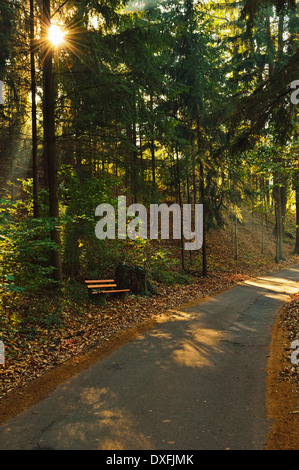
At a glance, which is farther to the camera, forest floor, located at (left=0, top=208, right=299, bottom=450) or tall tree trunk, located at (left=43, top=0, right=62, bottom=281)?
tall tree trunk, located at (left=43, top=0, right=62, bottom=281)

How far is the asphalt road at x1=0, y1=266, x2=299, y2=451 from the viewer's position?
4.12 meters

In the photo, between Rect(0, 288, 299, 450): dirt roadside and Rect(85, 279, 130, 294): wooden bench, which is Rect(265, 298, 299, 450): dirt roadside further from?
Rect(85, 279, 130, 294): wooden bench

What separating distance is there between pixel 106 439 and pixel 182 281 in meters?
13.2

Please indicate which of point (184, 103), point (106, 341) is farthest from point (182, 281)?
point (184, 103)

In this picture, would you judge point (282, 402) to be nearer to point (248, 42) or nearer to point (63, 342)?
point (63, 342)

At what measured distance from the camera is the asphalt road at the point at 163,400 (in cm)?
412

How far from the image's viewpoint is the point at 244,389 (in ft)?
18.5

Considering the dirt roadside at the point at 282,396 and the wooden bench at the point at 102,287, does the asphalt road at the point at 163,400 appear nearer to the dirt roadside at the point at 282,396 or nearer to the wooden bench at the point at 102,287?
the dirt roadside at the point at 282,396

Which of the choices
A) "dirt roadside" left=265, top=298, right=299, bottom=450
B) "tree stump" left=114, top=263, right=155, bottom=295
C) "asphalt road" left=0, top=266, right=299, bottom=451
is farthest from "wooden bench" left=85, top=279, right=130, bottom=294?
"dirt roadside" left=265, top=298, right=299, bottom=450

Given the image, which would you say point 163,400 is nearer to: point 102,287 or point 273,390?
point 273,390

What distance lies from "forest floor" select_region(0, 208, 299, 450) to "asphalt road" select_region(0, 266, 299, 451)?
0.84 feet

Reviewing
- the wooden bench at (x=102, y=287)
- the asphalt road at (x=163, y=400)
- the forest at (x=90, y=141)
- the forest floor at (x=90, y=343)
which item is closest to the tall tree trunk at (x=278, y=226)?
the forest at (x=90, y=141)

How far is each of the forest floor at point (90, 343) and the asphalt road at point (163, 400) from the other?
255mm

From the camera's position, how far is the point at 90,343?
8.15 metres
